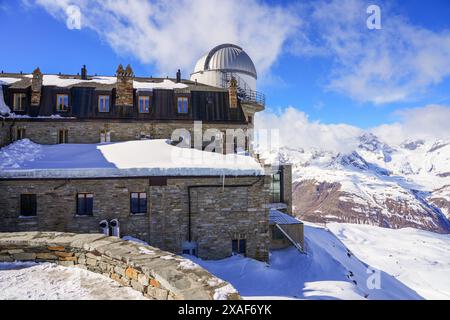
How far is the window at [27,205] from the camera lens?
1497 cm

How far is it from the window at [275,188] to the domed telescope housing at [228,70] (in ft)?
25.3

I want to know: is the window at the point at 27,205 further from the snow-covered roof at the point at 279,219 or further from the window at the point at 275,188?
the window at the point at 275,188

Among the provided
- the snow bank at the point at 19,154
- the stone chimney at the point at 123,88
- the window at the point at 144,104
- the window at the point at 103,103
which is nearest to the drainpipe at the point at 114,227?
the snow bank at the point at 19,154

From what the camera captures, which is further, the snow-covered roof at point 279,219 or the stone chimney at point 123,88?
the stone chimney at point 123,88

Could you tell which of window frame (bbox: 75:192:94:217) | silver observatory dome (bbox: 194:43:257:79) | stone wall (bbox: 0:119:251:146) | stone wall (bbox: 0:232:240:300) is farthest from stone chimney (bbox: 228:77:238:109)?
stone wall (bbox: 0:232:240:300)

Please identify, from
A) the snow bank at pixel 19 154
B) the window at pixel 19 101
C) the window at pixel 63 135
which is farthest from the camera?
the window at pixel 63 135

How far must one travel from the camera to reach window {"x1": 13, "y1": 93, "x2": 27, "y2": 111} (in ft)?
68.8

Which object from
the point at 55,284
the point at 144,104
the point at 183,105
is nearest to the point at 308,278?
the point at 55,284

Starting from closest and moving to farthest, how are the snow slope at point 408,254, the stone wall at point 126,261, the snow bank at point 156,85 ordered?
the stone wall at point 126,261 → the snow bank at point 156,85 → the snow slope at point 408,254

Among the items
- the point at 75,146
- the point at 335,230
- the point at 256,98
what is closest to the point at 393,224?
the point at 335,230

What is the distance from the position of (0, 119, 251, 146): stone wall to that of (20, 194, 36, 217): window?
7.12m

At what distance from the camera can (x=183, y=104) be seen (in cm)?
2328

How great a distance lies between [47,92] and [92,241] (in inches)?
766
